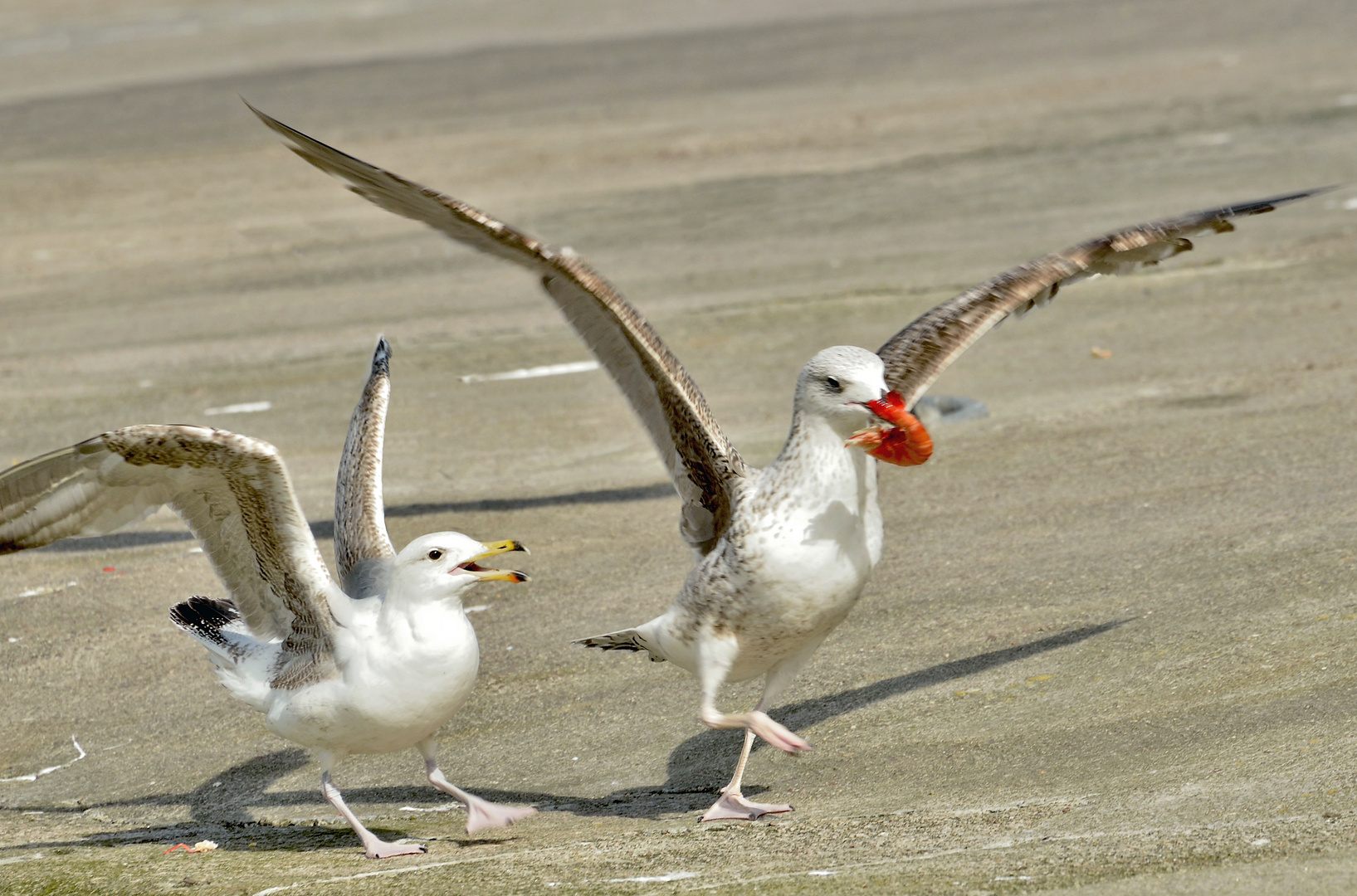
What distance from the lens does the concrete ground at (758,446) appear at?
18.7ft

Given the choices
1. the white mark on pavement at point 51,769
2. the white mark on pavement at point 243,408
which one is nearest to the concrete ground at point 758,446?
the white mark on pavement at point 51,769

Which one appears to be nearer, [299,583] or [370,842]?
[370,842]

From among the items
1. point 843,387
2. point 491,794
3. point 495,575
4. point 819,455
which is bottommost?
point 491,794

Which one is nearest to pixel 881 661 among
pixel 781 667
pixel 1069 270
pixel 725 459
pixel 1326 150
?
pixel 781 667

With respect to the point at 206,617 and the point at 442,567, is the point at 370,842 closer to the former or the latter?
the point at 442,567

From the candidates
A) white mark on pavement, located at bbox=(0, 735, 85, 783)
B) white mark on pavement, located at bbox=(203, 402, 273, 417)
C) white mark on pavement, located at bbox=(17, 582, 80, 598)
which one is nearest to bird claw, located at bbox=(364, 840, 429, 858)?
white mark on pavement, located at bbox=(0, 735, 85, 783)

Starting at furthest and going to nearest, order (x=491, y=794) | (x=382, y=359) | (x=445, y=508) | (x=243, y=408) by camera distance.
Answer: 1. (x=243, y=408)
2. (x=445, y=508)
3. (x=382, y=359)
4. (x=491, y=794)

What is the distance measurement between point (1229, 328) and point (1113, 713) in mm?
6365

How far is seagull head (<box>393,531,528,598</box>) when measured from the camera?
581 centimetres

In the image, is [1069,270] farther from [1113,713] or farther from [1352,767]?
[1352,767]

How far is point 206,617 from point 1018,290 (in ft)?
13.1

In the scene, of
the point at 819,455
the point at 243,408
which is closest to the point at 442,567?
the point at 819,455

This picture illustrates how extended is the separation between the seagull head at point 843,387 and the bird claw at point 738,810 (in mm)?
1475

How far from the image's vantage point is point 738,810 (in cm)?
600
